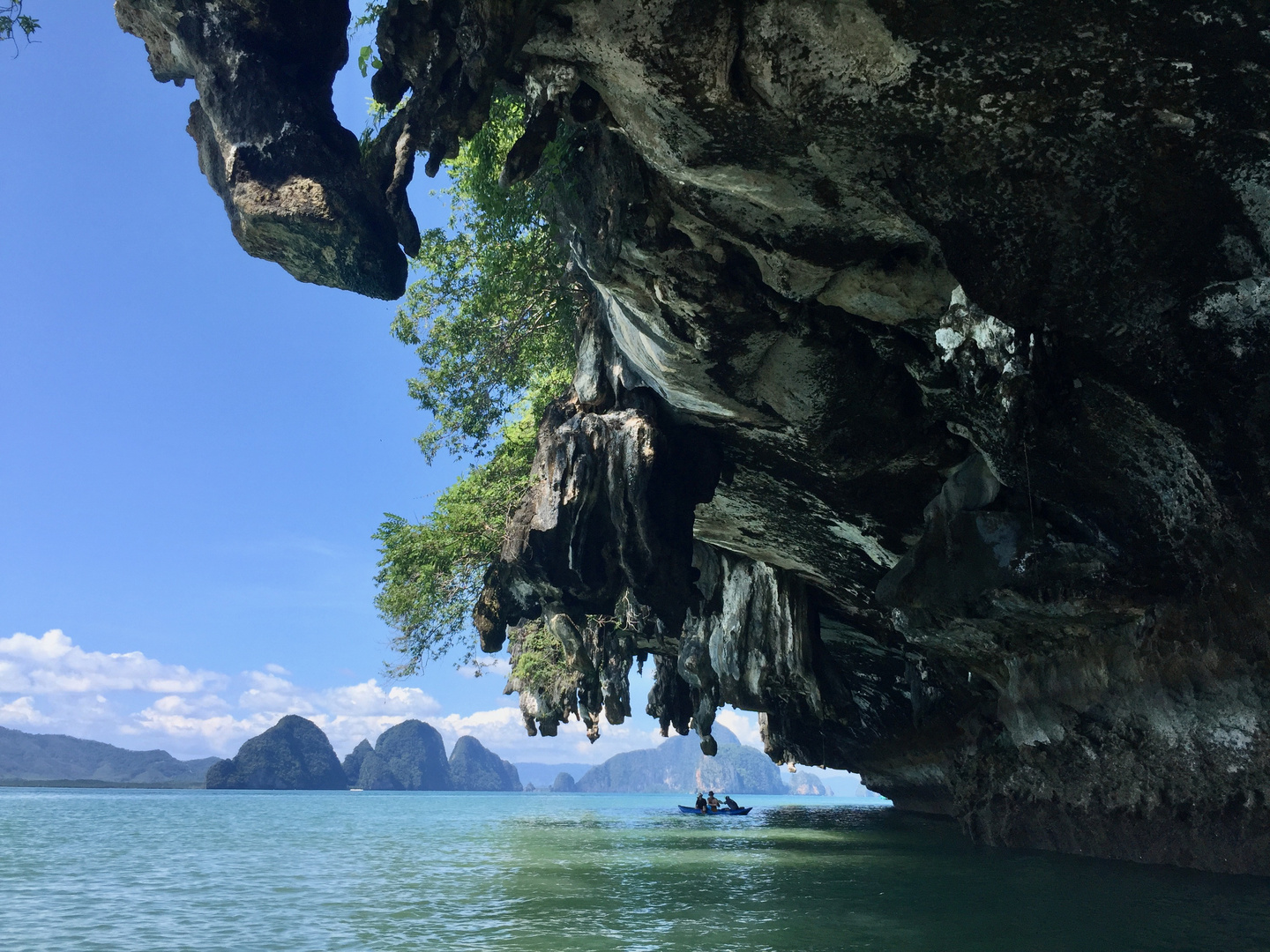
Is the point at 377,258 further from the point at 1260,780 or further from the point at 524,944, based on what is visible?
the point at 1260,780

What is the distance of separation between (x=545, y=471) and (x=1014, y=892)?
34.4 feet

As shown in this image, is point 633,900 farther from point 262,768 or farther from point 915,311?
point 262,768

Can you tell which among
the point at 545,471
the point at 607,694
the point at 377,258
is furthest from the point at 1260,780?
the point at 607,694

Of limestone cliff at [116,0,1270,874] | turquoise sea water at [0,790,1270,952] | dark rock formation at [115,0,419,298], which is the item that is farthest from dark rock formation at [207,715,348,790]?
dark rock formation at [115,0,419,298]

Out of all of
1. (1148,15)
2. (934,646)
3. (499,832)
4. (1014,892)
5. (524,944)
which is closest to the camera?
(1148,15)

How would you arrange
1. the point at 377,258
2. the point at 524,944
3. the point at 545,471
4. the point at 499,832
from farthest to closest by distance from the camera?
1. the point at 499,832
2. the point at 545,471
3. the point at 377,258
4. the point at 524,944

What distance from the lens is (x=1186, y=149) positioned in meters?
7.79

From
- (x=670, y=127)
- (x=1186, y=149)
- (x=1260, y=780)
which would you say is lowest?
(x=1260, y=780)

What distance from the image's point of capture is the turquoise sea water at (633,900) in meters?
9.01

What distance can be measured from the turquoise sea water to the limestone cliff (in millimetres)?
2309

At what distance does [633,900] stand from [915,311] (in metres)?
8.90

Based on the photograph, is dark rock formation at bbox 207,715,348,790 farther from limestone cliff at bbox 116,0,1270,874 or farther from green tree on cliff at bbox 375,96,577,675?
limestone cliff at bbox 116,0,1270,874

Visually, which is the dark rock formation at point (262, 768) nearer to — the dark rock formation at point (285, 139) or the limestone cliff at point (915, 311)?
the limestone cliff at point (915, 311)

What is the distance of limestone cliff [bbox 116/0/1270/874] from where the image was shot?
7910 mm
